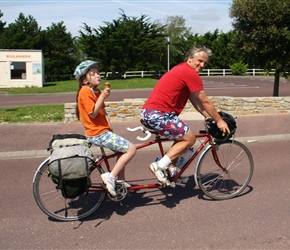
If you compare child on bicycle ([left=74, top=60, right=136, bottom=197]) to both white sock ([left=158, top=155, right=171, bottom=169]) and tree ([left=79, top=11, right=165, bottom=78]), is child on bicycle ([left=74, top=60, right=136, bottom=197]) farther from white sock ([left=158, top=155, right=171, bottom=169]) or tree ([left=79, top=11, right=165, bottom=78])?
tree ([left=79, top=11, right=165, bottom=78])

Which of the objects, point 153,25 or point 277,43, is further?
point 153,25

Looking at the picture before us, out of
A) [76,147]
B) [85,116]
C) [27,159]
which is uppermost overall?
[85,116]

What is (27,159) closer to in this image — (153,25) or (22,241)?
(22,241)

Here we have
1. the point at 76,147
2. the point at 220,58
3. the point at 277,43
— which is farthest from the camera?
the point at 220,58

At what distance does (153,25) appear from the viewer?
47031 mm

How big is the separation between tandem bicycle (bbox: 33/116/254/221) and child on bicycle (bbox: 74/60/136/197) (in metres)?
0.15

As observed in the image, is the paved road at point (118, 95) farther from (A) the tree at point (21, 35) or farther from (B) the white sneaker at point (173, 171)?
(A) the tree at point (21, 35)

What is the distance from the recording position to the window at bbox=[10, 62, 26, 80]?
33509 millimetres

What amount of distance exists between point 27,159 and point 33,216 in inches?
118

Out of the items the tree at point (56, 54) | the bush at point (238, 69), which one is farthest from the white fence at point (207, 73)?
the tree at point (56, 54)

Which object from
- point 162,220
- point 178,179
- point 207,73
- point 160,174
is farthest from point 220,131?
point 207,73

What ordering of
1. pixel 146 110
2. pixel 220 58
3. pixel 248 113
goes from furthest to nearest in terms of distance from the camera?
pixel 220 58 < pixel 248 113 < pixel 146 110

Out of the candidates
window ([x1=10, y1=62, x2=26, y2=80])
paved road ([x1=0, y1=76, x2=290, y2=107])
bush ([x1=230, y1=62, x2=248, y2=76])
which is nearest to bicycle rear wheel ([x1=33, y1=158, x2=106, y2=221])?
paved road ([x1=0, y1=76, x2=290, y2=107])

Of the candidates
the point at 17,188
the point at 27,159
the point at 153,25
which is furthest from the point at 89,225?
the point at 153,25
